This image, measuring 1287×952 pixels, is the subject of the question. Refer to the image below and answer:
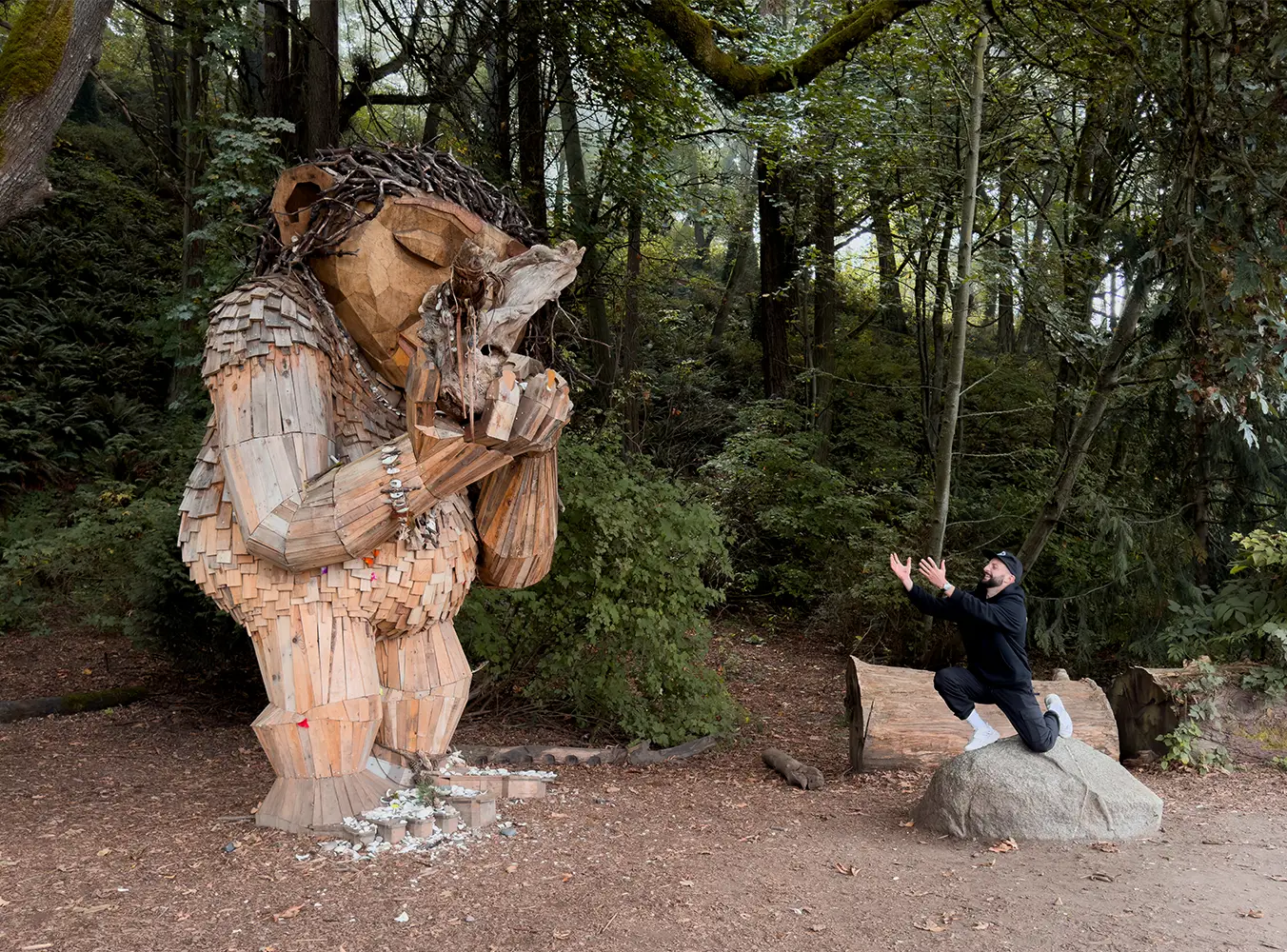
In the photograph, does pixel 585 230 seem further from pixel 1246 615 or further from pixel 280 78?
pixel 1246 615

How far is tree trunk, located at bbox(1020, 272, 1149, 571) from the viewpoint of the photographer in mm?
7137

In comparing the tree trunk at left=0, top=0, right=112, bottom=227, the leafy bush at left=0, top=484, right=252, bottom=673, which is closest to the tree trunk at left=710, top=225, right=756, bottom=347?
the leafy bush at left=0, top=484, right=252, bottom=673

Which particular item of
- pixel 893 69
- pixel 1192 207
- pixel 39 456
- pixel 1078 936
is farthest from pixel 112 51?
pixel 1078 936

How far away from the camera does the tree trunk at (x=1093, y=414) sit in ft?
23.4

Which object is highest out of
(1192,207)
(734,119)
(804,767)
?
(734,119)

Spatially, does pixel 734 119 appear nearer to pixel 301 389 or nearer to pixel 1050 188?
Answer: pixel 1050 188

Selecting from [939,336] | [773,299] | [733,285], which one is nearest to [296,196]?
[939,336]

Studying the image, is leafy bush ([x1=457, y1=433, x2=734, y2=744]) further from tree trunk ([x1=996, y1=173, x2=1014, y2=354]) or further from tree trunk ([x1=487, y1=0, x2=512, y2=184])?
tree trunk ([x1=996, y1=173, x2=1014, y2=354])

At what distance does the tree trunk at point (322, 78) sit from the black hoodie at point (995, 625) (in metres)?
4.87

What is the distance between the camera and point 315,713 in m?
3.27

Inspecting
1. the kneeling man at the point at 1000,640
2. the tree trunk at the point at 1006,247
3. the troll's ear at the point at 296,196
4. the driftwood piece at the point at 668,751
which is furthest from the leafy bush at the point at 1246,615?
the troll's ear at the point at 296,196

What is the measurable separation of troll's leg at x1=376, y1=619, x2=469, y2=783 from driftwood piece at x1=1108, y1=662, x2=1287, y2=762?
4459mm

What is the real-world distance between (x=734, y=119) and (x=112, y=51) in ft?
39.4

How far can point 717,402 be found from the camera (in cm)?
1334
